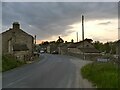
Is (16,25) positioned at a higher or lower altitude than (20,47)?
higher

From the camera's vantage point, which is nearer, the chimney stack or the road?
the road

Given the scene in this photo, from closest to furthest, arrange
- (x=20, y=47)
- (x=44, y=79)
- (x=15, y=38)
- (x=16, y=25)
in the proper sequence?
(x=44, y=79)
(x=20, y=47)
(x=15, y=38)
(x=16, y=25)

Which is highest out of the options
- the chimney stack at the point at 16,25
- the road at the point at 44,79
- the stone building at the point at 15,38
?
the chimney stack at the point at 16,25

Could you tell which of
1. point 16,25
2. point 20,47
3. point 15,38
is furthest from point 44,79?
point 16,25

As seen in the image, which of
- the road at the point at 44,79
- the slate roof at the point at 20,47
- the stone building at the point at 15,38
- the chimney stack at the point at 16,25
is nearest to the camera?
the road at the point at 44,79

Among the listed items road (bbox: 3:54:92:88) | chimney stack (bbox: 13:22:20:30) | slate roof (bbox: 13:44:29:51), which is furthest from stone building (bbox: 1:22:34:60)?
road (bbox: 3:54:92:88)

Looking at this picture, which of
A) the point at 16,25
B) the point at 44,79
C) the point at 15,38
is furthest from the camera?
the point at 16,25

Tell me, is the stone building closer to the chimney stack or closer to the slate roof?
the chimney stack

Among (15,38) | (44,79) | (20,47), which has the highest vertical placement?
(15,38)

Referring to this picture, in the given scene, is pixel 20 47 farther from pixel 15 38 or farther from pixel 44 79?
pixel 44 79

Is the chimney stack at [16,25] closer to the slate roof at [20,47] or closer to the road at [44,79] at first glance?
the slate roof at [20,47]

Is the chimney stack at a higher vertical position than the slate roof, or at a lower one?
higher

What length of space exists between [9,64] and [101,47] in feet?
227

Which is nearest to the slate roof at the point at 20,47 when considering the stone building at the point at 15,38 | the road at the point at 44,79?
the stone building at the point at 15,38
